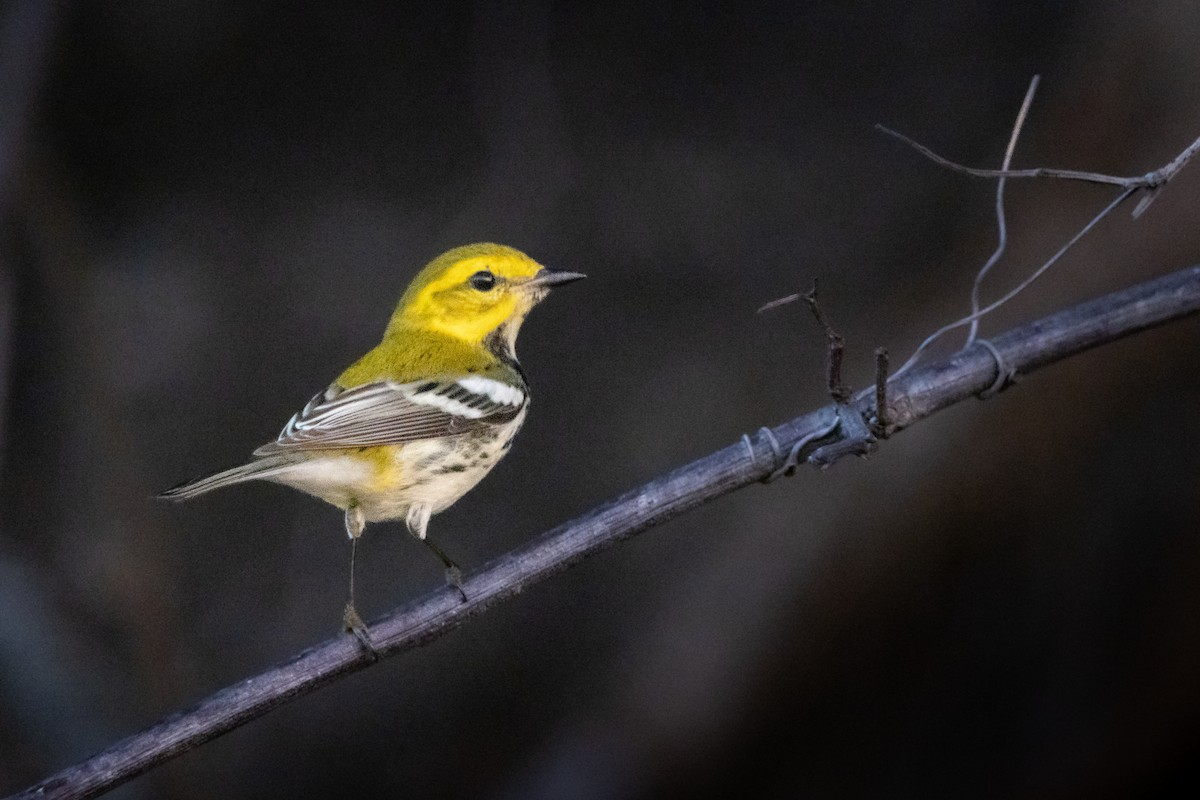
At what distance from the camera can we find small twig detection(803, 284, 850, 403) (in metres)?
1.05

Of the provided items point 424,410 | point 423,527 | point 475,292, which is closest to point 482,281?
point 475,292

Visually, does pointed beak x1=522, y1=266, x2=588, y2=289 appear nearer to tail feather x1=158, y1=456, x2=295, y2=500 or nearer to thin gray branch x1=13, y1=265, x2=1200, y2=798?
thin gray branch x1=13, y1=265, x2=1200, y2=798

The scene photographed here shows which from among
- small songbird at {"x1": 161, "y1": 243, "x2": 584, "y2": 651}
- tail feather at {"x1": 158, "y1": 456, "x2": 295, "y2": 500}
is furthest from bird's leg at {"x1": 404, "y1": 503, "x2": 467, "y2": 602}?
tail feather at {"x1": 158, "y1": 456, "x2": 295, "y2": 500}

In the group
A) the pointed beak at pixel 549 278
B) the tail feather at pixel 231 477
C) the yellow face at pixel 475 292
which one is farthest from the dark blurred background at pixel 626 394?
the tail feather at pixel 231 477

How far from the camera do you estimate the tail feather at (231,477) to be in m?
1.09

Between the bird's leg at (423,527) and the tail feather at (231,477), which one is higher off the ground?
the tail feather at (231,477)

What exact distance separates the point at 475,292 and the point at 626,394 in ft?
2.62

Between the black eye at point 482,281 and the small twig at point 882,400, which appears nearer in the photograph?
the small twig at point 882,400

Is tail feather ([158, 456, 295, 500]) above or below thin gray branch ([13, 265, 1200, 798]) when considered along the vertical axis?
above

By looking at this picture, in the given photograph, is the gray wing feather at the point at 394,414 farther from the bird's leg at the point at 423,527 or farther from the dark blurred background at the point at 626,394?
the dark blurred background at the point at 626,394

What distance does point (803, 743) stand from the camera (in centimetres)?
217

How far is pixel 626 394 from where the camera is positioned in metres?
2.36

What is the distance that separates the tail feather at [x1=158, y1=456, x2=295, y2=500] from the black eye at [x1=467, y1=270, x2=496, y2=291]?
1.46ft

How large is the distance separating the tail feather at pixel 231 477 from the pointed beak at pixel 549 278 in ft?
1.49
